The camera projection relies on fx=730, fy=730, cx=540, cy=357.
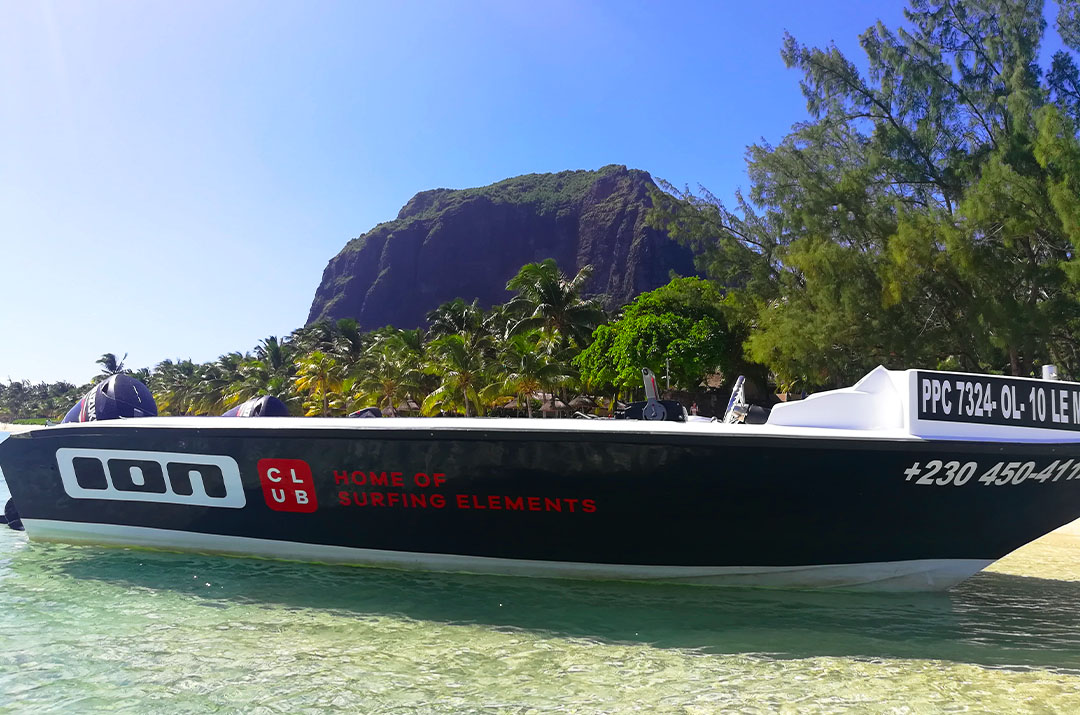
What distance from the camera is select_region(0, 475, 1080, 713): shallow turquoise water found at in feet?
13.0

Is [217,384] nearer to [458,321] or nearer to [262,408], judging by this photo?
[458,321]

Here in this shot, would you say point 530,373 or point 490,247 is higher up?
point 490,247

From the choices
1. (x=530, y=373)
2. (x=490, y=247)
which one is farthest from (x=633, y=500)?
(x=490, y=247)

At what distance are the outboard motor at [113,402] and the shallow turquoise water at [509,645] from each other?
5.51ft

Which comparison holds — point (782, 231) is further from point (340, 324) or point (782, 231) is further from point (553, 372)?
point (340, 324)

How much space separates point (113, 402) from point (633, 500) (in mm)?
5557

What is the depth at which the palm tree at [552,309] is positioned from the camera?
32844 mm

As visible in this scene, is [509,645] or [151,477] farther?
[151,477]

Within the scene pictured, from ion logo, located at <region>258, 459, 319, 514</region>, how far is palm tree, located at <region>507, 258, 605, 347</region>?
2636 cm

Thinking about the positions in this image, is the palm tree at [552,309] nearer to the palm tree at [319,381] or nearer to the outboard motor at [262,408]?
the palm tree at [319,381]

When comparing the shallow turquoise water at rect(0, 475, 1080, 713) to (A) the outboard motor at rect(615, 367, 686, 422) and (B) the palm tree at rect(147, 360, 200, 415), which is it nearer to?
(A) the outboard motor at rect(615, 367, 686, 422)

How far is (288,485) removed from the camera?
241 inches

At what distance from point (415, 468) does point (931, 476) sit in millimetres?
3773

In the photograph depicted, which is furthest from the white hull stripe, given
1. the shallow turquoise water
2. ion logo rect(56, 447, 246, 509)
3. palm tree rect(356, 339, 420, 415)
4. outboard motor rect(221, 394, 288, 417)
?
palm tree rect(356, 339, 420, 415)
